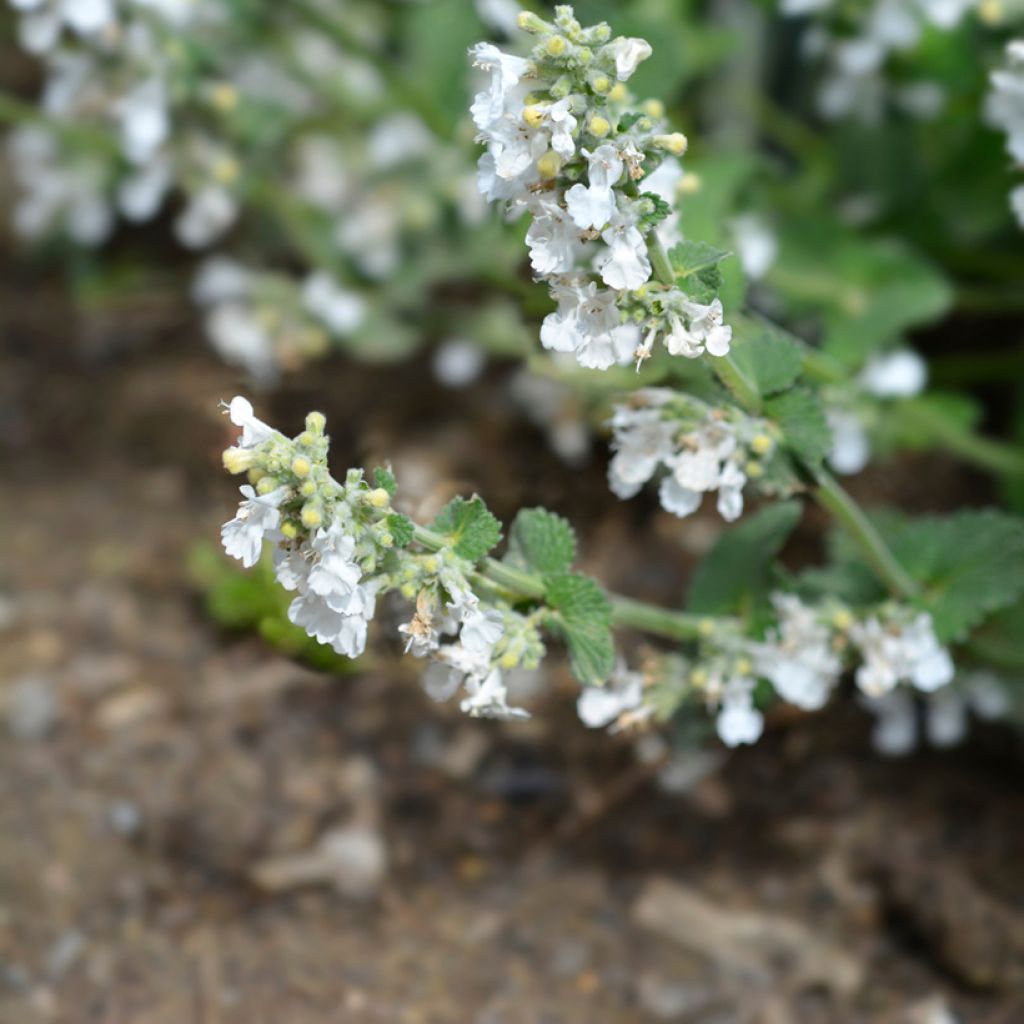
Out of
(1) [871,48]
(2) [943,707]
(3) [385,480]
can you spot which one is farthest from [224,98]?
(2) [943,707]

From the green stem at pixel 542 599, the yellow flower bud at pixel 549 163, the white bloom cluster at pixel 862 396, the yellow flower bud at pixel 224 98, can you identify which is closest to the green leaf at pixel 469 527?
the green stem at pixel 542 599

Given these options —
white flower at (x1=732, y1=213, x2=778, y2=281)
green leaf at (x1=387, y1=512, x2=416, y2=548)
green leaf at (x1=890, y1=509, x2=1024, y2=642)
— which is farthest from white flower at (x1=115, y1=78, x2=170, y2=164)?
green leaf at (x1=890, y1=509, x2=1024, y2=642)

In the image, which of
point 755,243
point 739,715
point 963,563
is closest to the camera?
point 739,715

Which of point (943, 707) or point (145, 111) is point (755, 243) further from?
point (145, 111)

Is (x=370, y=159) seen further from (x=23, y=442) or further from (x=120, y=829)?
(x=120, y=829)

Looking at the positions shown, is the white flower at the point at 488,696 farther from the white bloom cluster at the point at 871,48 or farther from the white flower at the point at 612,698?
the white bloom cluster at the point at 871,48

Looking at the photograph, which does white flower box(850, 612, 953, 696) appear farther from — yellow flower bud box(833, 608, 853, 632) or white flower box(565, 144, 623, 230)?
white flower box(565, 144, 623, 230)
